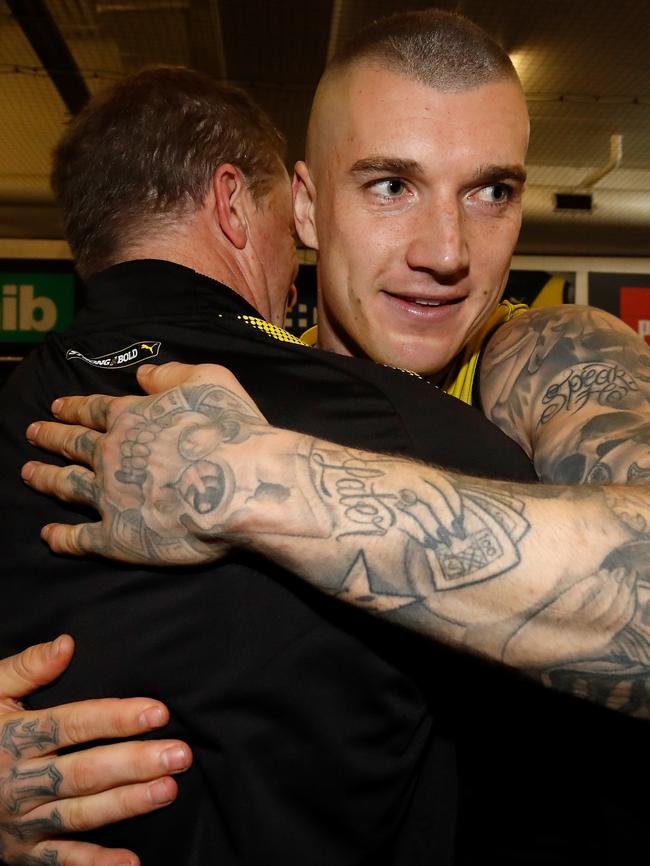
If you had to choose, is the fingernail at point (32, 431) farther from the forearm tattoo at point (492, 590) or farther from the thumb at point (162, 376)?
the forearm tattoo at point (492, 590)

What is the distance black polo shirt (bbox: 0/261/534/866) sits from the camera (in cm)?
87

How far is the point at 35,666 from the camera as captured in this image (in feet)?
2.99

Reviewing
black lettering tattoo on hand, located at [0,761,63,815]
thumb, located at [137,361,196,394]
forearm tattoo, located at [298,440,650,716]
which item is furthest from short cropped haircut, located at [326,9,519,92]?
black lettering tattoo on hand, located at [0,761,63,815]

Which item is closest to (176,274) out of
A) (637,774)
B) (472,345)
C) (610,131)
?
(472,345)

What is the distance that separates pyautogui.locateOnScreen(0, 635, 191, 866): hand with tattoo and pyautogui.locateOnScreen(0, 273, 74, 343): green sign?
4.86 m

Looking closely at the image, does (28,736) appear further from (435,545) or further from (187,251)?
(187,251)

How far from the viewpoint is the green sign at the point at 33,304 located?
5512 mm

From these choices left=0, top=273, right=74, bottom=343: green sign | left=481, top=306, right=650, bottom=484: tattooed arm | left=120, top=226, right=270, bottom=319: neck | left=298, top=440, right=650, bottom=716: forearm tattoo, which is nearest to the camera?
left=298, top=440, right=650, bottom=716: forearm tattoo

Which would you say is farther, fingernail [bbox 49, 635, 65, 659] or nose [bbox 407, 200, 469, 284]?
nose [bbox 407, 200, 469, 284]

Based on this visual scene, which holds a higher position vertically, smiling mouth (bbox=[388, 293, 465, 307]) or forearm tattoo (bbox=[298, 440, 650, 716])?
→ smiling mouth (bbox=[388, 293, 465, 307])

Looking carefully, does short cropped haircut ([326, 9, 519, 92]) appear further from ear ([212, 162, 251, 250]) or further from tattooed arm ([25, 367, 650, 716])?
tattooed arm ([25, 367, 650, 716])

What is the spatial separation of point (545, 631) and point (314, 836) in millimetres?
346

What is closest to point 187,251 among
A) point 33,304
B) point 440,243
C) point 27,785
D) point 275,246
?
point 275,246

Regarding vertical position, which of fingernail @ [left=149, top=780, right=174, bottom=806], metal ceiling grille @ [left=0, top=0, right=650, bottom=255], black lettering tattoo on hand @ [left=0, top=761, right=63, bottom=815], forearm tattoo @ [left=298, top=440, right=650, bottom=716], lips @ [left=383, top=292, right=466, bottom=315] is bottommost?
black lettering tattoo on hand @ [left=0, top=761, right=63, bottom=815]
